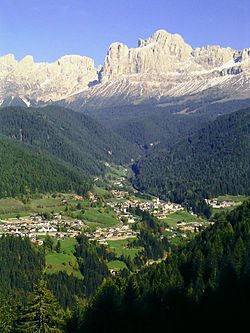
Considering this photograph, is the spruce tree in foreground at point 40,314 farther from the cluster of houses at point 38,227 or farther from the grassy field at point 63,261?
the cluster of houses at point 38,227

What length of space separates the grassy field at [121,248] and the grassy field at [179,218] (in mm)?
33430

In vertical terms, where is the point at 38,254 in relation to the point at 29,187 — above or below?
below

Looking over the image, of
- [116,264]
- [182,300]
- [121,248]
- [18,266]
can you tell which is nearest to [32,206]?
[121,248]

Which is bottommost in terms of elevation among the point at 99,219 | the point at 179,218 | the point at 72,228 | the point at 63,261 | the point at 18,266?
the point at 179,218

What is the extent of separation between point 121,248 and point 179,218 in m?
51.1

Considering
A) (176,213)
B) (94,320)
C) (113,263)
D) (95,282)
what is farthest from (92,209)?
(94,320)

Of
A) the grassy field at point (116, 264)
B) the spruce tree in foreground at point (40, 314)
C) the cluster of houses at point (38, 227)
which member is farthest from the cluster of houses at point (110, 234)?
the spruce tree in foreground at point (40, 314)

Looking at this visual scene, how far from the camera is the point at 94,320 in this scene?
183 ft

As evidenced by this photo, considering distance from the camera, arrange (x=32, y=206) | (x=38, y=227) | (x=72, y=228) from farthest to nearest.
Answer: (x=32, y=206)
(x=72, y=228)
(x=38, y=227)

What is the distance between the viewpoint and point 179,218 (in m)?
171

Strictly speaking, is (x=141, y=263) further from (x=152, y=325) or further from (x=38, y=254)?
(x=152, y=325)

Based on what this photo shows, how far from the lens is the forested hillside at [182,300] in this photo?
5325 cm

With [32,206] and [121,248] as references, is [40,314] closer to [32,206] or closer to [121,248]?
[121,248]

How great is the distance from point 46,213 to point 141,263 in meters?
49.6
